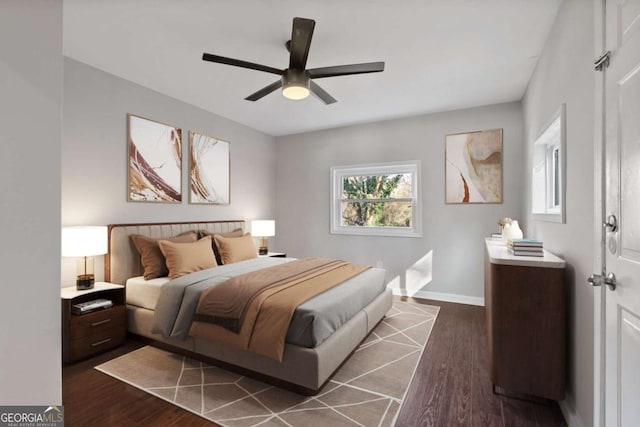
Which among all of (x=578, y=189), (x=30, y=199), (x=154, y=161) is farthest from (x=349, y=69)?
(x=154, y=161)

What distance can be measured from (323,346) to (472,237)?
2913 millimetres

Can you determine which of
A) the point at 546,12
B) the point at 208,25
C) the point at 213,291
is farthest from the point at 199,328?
the point at 546,12

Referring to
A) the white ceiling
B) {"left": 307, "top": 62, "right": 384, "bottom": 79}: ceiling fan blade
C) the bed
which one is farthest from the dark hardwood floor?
the white ceiling

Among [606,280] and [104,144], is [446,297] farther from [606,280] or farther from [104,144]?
[104,144]

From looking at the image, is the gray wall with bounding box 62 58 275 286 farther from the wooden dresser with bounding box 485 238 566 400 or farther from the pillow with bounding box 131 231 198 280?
the wooden dresser with bounding box 485 238 566 400

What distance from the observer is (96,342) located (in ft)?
8.48

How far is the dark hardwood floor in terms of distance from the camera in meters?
1.79

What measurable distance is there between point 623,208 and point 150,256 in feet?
11.7

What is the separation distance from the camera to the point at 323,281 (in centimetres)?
276

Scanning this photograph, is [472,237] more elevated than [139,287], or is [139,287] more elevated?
[472,237]

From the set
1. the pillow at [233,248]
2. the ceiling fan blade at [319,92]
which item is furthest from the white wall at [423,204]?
the ceiling fan blade at [319,92]

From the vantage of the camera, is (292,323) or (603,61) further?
(292,323)

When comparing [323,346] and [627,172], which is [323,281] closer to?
[323,346]

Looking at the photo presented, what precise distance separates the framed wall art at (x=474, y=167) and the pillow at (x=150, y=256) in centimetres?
369
